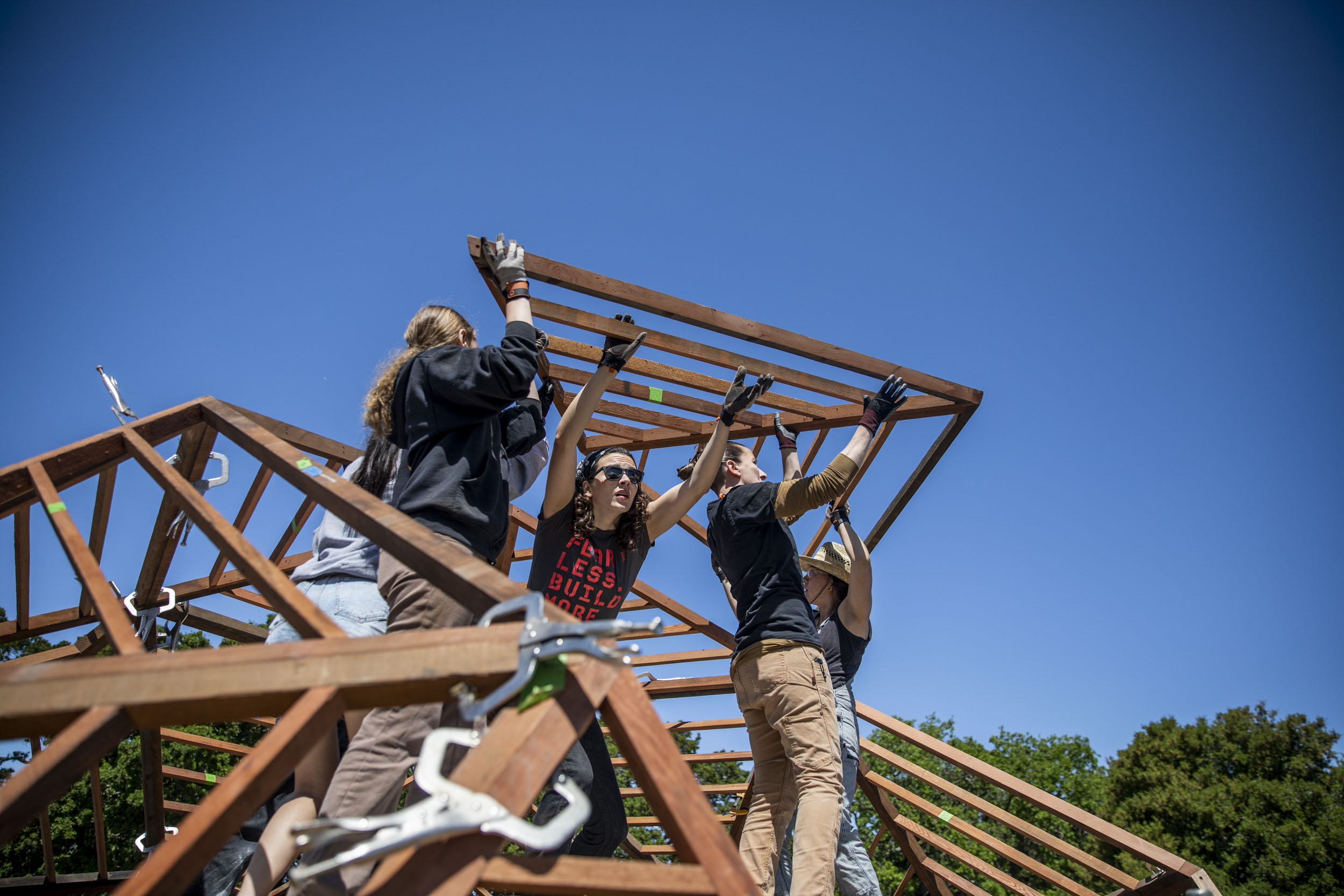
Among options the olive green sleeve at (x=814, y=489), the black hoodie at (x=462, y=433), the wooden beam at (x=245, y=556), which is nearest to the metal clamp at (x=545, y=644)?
the wooden beam at (x=245, y=556)

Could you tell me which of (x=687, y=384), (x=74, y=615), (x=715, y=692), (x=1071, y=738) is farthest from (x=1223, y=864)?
(x=74, y=615)

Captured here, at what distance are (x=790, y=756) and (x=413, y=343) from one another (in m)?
2.24

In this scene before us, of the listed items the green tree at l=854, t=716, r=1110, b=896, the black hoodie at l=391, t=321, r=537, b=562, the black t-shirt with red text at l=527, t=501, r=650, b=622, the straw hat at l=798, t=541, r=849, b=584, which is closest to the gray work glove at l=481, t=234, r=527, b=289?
the black hoodie at l=391, t=321, r=537, b=562

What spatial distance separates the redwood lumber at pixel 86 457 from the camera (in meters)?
2.10

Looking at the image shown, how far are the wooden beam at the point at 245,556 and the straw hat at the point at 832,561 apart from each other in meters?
3.68

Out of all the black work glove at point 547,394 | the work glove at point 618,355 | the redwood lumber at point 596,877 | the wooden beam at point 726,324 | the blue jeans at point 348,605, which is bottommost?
the redwood lumber at point 596,877

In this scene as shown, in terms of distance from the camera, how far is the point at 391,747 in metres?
1.93

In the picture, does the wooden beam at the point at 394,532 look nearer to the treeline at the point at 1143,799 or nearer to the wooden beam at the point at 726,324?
the wooden beam at the point at 726,324

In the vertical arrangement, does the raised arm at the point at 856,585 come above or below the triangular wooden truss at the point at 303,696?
above

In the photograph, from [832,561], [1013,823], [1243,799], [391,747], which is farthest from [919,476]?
[1243,799]

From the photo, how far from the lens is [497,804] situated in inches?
42.5

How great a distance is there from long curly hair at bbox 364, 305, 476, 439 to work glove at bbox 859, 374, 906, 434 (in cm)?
215

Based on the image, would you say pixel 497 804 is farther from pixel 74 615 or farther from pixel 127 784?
pixel 127 784

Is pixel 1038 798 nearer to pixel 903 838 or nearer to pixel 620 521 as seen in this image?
pixel 903 838
